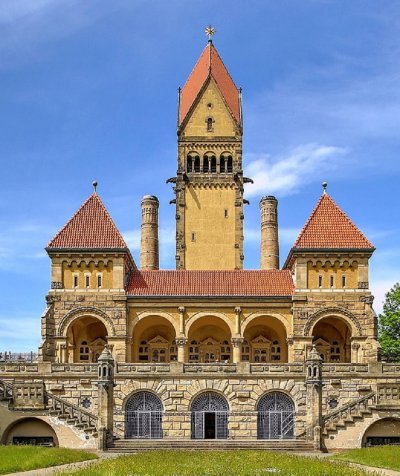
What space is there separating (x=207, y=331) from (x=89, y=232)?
369 inches

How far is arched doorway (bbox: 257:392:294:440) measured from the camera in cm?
3994

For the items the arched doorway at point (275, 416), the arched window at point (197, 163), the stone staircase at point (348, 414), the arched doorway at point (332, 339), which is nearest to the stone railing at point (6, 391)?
the arched doorway at point (275, 416)

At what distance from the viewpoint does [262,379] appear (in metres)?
40.5

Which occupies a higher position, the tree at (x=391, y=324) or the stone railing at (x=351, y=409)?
the tree at (x=391, y=324)

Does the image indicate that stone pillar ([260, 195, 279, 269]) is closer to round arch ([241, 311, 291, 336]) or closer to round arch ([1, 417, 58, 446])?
round arch ([241, 311, 291, 336])

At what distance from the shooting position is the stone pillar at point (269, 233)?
62.8m

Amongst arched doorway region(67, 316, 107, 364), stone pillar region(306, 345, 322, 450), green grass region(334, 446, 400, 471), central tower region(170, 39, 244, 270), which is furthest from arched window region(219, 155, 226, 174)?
green grass region(334, 446, 400, 471)

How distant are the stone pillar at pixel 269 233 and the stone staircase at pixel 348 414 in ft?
81.1

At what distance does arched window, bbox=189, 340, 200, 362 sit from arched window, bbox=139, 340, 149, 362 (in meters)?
2.65

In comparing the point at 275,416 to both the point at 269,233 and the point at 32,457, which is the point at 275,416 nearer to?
the point at 32,457

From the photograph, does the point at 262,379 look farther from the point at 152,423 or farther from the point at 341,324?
the point at 341,324

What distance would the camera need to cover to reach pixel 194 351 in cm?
5194

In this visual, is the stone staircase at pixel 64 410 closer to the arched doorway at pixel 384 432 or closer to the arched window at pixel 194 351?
the arched doorway at pixel 384 432

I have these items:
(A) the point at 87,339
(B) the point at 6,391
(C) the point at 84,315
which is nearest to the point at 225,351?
(A) the point at 87,339
